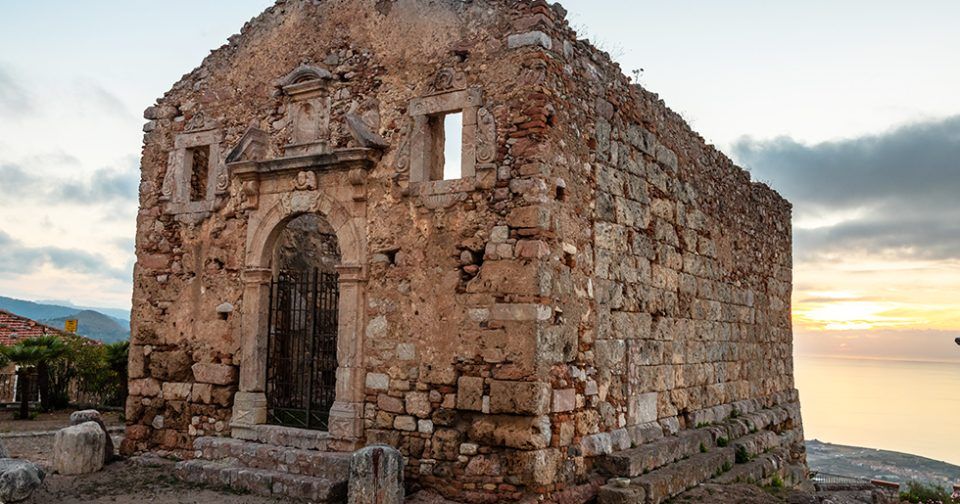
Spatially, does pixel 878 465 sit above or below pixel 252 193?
below

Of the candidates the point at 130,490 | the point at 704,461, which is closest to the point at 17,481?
the point at 130,490

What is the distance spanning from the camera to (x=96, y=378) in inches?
698

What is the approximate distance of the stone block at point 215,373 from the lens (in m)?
9.36

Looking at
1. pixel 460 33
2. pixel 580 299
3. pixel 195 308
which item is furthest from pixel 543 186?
pixel 195 308

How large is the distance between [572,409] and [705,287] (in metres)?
4.27

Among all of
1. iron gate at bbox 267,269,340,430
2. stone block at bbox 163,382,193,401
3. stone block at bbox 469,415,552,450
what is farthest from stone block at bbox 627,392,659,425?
stone block at bbox 163,382,193,401

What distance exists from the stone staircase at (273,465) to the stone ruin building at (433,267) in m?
0.03

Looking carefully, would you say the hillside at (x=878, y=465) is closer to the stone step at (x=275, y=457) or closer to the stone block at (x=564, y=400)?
the stone block at (x=564, y=400)

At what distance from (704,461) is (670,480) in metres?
1.25

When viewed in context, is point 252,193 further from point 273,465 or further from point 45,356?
point 45,356

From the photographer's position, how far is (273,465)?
8.42 meters

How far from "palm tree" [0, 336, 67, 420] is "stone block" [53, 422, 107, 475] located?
748cm

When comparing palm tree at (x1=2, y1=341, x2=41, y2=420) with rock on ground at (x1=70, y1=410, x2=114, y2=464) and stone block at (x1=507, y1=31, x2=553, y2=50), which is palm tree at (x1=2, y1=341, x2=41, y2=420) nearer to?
rock on ground at (x1=70, y1=410, x2=114, y2=464)

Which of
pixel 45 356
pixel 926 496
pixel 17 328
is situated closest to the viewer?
pixel 926 496
